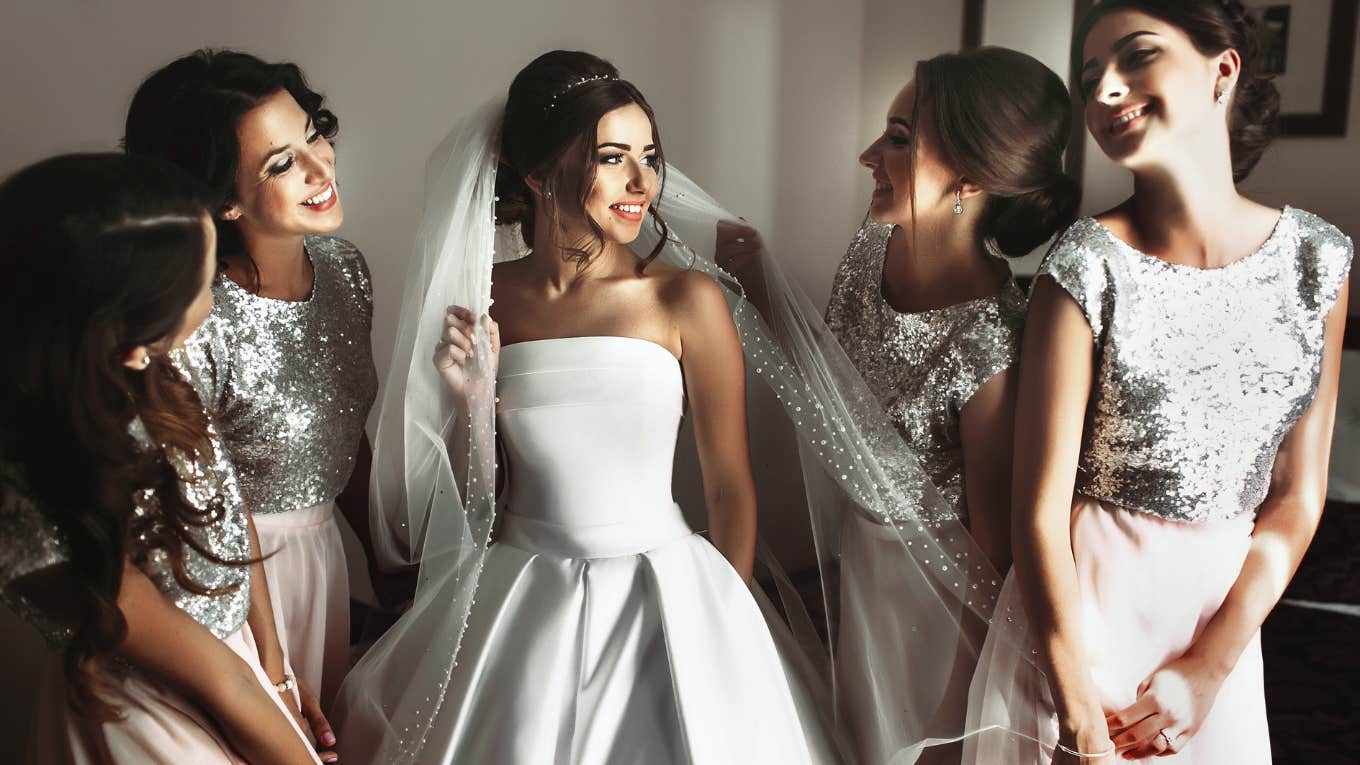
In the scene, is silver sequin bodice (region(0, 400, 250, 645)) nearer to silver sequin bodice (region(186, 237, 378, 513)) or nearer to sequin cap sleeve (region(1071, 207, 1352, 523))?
silver sequin bodice (region(186, 237, 378, 513))

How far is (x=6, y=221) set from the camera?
93 cm

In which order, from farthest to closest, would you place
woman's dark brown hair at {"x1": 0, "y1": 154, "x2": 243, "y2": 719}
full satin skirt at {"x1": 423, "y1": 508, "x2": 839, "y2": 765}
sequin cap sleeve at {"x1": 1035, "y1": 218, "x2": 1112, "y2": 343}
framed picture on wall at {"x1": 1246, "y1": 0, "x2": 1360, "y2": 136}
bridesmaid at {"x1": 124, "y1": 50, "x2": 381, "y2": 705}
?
framed picture on wall at {"x1": 1246, "y1": 0, "x2": 1360, "y2": 136} < bridesmaid at {"x1": 124, "y1": 50, "x2": 381, "y2": 705} < full satin skirt at {"x1": 423, "y1": 508, "x2": 839, "y2": 765} < sequin cap sleeve at {"x1": 1035, "y1": 218, "x2": 1112, "y2": 343} < woman's dark brown hair at {"x1": 0, "y1": 154, "x2": 243, "y2": 719}

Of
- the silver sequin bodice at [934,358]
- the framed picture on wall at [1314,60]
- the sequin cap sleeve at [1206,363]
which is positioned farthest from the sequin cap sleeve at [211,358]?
the framed picture on wall at [1314,60]

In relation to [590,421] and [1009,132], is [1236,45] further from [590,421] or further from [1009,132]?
[590,421]

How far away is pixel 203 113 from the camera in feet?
4.43

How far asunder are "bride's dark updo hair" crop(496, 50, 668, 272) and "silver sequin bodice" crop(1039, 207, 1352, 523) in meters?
0.57

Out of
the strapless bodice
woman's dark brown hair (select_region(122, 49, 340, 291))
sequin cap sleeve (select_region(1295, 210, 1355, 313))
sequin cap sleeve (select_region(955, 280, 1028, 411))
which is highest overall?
woman's dark brown hair (select_region(122, 49, 340, 291))

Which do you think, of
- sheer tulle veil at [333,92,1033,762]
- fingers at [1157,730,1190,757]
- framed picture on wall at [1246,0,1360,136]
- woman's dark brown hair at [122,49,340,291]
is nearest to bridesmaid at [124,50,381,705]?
woman's dark brown hair at [122,49,340,291]

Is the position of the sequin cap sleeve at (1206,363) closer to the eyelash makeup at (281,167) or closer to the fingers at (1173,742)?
the fingers at (1173,742)

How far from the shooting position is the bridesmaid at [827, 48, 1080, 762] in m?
1.34

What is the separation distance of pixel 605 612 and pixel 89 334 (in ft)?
2.21

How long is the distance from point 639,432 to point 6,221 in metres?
0.75

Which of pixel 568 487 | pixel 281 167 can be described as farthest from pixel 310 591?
pixel 281 167

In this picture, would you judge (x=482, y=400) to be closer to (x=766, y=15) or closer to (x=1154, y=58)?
(x=1154, y=58)
